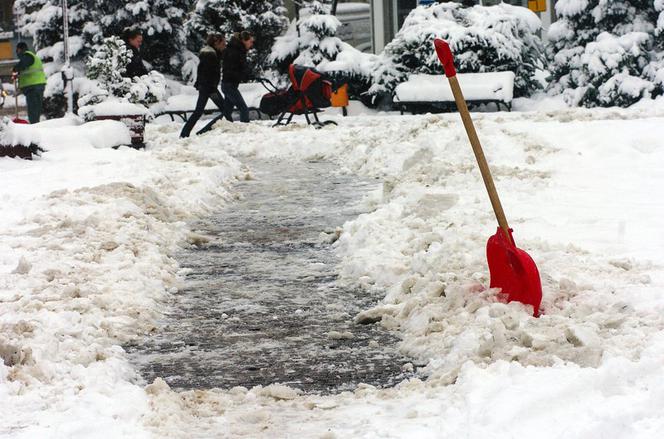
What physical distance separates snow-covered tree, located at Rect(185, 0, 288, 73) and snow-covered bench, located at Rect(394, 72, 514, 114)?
4816 millimetres

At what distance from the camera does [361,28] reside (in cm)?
3072

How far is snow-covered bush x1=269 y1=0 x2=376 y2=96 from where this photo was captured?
2314cm

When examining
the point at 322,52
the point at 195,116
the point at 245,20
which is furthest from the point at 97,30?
the point at 195,116

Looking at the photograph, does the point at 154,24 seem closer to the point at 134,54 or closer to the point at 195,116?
the point at 134,54

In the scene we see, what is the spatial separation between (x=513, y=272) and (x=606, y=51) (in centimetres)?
1507

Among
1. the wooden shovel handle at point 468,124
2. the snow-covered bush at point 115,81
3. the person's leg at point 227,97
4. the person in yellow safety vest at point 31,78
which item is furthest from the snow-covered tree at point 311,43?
the wooden shovel handle at point 468,124

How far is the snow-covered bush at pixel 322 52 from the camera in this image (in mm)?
23141

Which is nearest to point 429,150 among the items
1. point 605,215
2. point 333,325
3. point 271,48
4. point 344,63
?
point 605,215

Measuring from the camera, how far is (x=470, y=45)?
2145 cm

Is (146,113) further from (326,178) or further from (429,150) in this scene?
(429,150)

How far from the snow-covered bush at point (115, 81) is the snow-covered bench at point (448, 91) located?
5811mm

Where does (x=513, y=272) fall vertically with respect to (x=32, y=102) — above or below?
above

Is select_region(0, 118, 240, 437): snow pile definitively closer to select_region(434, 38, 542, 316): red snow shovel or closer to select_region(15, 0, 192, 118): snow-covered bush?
select_region(434, 38, 542, 316): red snow shovel

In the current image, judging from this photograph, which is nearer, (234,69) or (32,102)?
(234,69)
